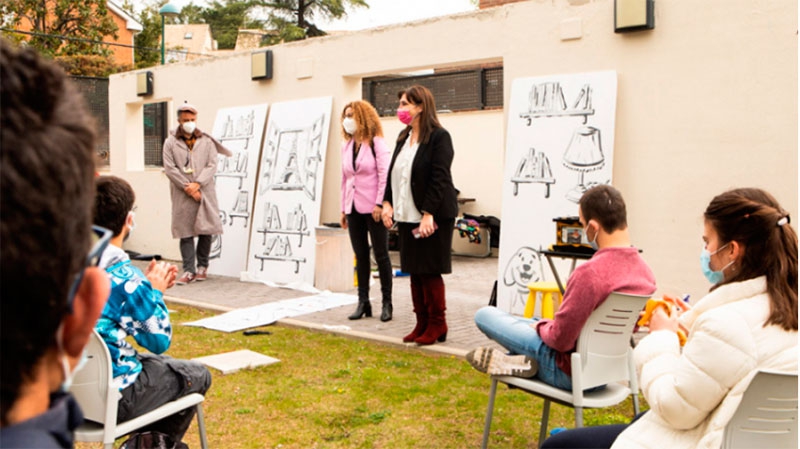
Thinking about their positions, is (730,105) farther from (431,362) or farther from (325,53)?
(325,53)

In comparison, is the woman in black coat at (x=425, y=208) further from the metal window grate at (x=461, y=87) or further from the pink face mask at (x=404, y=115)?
the metal window grate at (x=461, y=87)

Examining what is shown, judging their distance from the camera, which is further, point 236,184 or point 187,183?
point 236,184

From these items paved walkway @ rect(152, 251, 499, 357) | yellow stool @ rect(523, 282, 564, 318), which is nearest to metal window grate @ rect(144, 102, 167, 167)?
paved walkway @ rect(152, 251, 499, 357)

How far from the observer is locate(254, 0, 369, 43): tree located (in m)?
42.0

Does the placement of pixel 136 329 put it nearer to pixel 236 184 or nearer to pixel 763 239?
pixel 763 239

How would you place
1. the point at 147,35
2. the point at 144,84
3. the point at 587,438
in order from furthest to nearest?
the point at 147,35 → the point at 144,84 → the point at 587,438

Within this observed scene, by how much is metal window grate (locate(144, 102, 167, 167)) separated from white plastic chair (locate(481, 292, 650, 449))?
12075 mm

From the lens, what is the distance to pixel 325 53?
9.63m

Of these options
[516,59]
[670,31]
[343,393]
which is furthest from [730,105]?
[343,393]

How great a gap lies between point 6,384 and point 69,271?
0.13 metres

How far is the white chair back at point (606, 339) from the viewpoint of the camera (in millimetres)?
3172

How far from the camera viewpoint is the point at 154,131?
47.2ft

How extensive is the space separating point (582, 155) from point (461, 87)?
7.16 meters

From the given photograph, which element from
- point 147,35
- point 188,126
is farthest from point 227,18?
point 188,126
